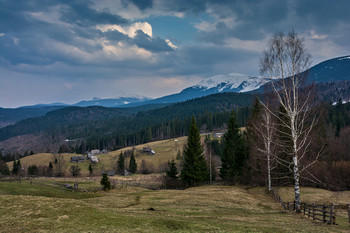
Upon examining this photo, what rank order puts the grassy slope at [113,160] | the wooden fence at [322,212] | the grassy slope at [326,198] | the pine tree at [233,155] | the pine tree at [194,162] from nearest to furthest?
the wooden fence at [322,212], the grassy slope at [326,198], the pine tree at [233,155], the pine tree at [194,162], the grassy slope at [113,160]

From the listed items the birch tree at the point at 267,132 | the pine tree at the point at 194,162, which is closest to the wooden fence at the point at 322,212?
the birch tree at the point at 267,132

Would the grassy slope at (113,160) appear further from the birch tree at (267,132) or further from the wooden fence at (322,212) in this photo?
the wooden fence at (322,212)

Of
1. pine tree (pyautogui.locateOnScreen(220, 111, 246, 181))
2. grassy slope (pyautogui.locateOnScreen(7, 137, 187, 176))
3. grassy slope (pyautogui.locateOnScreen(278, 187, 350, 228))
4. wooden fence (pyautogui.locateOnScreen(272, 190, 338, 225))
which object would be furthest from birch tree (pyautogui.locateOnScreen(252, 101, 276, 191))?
grassy slope (pyautogui.locateOnScreen(7, 137, 187, 176))

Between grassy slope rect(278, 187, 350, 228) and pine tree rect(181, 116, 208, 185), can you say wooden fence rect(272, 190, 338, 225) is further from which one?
pine tree rect(181, 116, 208, 185)

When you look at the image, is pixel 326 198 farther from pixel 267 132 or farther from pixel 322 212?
pixel 322 212

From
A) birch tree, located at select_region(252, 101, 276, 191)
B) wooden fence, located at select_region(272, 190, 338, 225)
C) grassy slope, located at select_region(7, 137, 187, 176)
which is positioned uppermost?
birch tree, located at select_region(252, 101, 276, 191)

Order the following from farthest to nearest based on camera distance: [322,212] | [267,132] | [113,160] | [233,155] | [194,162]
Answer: [113,160], [194,162], [233,155], [267,132], [322,212]

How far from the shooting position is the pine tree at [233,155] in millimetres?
59312

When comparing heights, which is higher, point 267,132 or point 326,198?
point 267,132

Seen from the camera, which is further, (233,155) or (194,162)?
(194,162)

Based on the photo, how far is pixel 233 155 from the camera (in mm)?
59625

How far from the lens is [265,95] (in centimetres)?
3116

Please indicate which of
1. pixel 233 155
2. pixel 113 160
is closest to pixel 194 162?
pixel 233 155

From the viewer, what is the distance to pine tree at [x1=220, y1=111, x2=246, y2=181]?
59312mm
